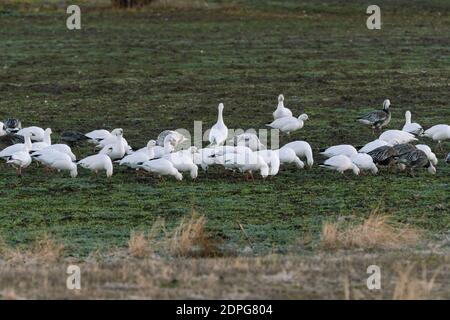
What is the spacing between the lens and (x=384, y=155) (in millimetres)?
16812

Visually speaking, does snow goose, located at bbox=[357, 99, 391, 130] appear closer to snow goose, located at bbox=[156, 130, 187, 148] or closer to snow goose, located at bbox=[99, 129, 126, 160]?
snow goose, located at bbox=[156, 130, 187, 148]

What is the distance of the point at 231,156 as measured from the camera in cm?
1636

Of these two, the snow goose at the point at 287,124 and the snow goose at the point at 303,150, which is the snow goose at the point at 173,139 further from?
the snow goose at the point at 287,124

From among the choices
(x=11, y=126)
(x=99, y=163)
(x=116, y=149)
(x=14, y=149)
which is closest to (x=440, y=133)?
(x=116, y=149)

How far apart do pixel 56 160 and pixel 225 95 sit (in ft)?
30.6

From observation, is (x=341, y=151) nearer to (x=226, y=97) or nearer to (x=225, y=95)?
(x=226, y=97)

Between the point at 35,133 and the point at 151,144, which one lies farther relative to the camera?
the point at 35,133

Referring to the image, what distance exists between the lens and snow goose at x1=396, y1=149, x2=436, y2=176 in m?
16.5

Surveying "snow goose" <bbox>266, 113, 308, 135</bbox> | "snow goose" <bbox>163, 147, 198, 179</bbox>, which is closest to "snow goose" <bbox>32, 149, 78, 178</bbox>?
"snow goose" <bbox>163, 147, 198, 179</bbox>

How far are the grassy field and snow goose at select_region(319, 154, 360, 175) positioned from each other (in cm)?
17

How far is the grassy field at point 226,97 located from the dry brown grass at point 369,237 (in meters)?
0.26

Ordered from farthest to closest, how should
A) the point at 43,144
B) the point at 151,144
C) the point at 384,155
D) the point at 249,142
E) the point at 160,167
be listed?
the point at 249,142 → the point at 43,144 → the point at 151,144 → the point at 384,155 → the point at 160,167

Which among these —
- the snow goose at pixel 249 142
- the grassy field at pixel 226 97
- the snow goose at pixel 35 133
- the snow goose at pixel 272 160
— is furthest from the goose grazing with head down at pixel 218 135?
the snow goose at pixel 35 133

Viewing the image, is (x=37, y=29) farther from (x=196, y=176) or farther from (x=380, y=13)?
(x=196, y=176)
